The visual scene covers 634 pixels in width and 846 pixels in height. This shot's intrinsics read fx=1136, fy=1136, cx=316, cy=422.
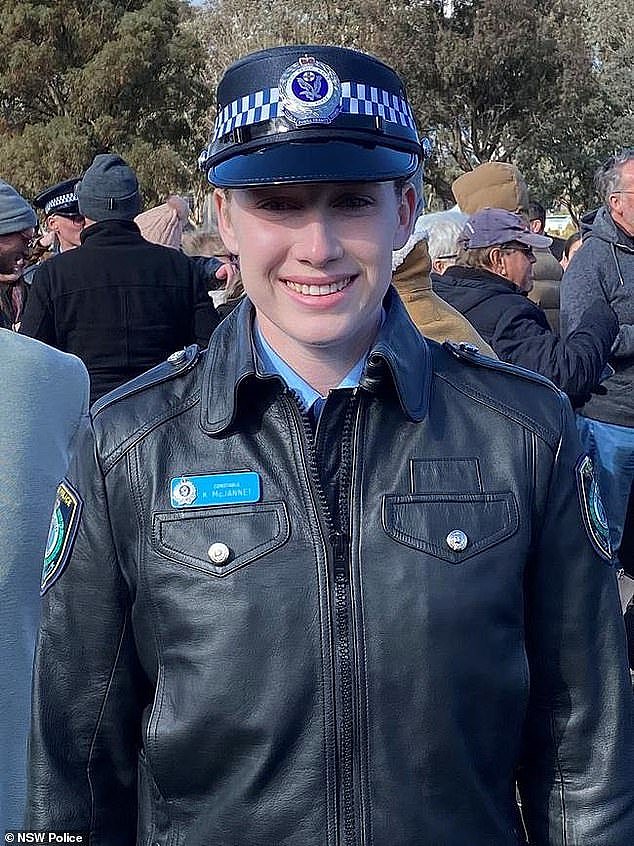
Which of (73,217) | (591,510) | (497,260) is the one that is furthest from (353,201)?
(73,217)

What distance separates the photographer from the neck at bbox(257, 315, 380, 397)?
1.62 metres

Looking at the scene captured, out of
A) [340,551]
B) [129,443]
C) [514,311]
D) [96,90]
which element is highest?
[96,90]

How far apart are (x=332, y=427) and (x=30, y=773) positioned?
0.64m

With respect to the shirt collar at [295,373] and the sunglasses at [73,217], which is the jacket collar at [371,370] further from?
the sunglasses at [73,217]

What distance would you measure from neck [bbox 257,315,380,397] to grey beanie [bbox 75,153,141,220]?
3.56m

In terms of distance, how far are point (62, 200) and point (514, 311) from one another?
272cm

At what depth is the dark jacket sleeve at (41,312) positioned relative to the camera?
4848mm

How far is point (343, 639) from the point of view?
4.84 ft

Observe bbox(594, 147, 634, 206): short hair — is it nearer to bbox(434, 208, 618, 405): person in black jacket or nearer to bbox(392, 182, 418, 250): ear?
bbox(434, 208, 618, 405): person in black jacket

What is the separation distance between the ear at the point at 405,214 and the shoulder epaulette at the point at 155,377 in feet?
1.14

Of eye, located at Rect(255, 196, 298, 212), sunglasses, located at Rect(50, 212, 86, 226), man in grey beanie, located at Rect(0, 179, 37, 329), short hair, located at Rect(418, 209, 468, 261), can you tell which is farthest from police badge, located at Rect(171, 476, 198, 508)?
sunglasses, located at Rect(50, 212, 86, 226)

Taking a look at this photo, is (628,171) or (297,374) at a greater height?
(628,171)

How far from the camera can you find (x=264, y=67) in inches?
62.2

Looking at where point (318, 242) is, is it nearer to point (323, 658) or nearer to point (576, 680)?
point (323, 658)
